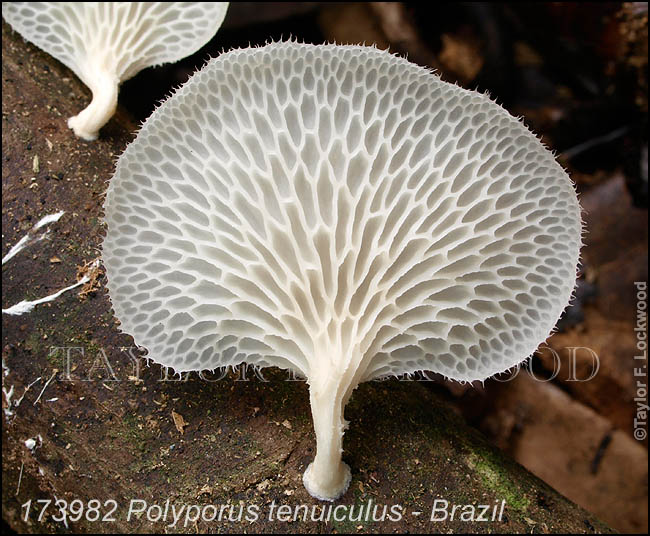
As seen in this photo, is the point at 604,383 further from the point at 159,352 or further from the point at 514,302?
the point at 159,352

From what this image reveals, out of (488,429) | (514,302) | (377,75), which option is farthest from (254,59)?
(488,429)

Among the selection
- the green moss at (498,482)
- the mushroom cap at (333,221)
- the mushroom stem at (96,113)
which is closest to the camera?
the mushroom cap at (333,221)

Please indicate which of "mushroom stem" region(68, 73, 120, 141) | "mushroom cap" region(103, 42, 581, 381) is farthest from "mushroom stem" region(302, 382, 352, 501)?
"mushroom stem" region(68, 73, 120, 141)

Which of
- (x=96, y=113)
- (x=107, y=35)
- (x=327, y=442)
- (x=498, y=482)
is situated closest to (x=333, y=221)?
(x=327, y=442)

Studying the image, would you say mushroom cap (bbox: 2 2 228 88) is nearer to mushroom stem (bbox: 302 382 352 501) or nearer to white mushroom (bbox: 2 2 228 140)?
white mushroom (bbox: 2 2 228 140)

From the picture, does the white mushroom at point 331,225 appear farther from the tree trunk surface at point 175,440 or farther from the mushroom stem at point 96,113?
the mushroom stem at point 96,113

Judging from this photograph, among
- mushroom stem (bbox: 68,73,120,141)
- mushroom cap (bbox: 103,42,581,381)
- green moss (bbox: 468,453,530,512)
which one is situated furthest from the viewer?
mushroom stem (bbox: 68,73,120,141)

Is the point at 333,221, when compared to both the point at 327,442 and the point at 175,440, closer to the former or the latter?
the point at 327,442

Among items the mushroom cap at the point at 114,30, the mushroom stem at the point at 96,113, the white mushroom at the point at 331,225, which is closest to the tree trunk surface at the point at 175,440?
the white mushroom at the point at 331,225
